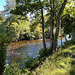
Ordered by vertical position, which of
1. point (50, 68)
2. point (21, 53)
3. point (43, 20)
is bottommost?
point (21, 53)

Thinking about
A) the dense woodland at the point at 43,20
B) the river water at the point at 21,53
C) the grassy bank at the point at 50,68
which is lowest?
the river water at the point at 21,53

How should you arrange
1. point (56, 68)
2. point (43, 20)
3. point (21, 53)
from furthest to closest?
point (21, 53) < point (43, 20) < point (56, 68)

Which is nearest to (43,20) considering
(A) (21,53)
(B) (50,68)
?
(B) (50,68)

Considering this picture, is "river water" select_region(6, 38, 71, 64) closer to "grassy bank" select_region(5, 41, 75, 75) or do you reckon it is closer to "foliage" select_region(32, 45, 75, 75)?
"grassy bank" select_region(5, 41, 75, 75)

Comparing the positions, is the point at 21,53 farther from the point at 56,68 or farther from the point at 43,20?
the point at 56,68

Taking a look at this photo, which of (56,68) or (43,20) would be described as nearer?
(56,68)

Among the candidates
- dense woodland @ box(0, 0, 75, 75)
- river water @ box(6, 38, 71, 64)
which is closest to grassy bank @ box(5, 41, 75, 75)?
dense woodland @ box(0, 0, 75, 75)

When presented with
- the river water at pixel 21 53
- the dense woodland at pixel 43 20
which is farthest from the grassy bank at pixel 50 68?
the river water at pixel 21 53

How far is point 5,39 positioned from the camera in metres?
5.13

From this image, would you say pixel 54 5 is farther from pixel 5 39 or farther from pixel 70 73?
pixel 70 73

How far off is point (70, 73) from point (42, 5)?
6004 millimetres

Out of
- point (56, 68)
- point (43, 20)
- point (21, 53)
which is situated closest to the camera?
point (56, 68)

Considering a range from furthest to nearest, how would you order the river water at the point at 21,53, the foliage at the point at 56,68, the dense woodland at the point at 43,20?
1. the river water at the point at 21,53
2. the dense woodland at the point at 43,20
3. the foliage at the point at 56,68

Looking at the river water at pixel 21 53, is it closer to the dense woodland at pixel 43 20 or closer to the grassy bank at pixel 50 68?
the dense woodland at pixel 43 20
